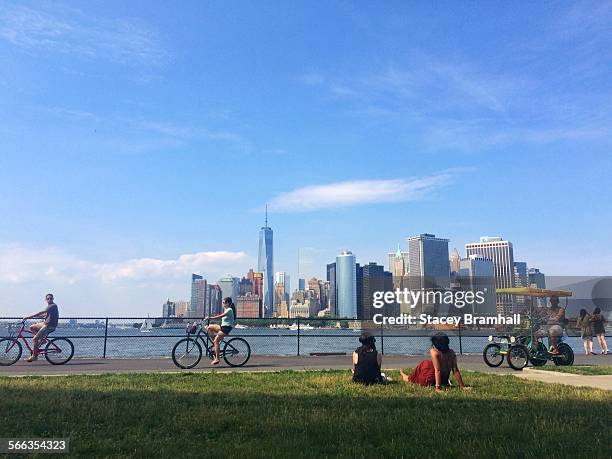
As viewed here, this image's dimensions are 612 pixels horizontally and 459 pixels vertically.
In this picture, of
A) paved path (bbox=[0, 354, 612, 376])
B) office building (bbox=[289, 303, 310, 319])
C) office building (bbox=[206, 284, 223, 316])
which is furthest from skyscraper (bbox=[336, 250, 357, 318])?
paved path (bbox=[0, 354, 612, 376])

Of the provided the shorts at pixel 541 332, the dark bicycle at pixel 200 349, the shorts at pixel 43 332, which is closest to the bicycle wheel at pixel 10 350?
the shorts at pixel 43 332

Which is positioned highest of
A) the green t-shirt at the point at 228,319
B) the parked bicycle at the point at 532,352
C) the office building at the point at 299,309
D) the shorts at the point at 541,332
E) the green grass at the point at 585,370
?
the office building at the point at 299,309

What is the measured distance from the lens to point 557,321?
16.1 m

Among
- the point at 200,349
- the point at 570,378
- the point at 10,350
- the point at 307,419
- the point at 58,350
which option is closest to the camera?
the point at 307,419

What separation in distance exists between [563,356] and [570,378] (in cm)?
378

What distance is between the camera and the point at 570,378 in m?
12.1

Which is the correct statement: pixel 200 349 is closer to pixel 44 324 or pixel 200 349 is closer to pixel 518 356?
pixel 44 324

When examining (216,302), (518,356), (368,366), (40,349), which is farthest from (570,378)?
(216,302)

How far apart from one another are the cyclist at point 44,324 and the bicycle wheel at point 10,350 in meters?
0.37

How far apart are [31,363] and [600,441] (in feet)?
49.4

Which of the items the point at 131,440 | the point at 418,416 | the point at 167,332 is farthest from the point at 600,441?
the point at 167,332

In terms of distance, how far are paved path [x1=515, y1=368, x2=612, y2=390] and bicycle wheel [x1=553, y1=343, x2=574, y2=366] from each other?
7.19ft

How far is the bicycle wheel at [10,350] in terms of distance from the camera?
15211mm

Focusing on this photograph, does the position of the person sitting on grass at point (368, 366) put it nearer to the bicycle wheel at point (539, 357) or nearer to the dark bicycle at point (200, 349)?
the dark bicycle at point (200, 349)
